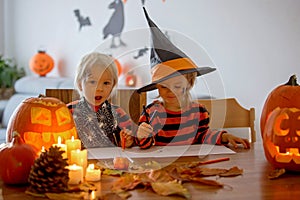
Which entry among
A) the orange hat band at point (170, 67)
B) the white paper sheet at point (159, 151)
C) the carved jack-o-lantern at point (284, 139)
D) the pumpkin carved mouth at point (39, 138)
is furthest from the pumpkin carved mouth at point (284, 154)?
the pumpkin carved mouth at point (39, 138)

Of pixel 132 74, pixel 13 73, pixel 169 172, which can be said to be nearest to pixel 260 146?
pixel 169 172

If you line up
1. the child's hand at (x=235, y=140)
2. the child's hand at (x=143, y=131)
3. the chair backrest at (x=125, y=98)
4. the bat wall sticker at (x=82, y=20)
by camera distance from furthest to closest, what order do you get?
1. the bat wall sticker at (x=82, y=20)
2. the chair backrest at (x=125, y=98)
3. the child's hand at (x=235, y=140)
4. the child's hand at (x=143, y=131)

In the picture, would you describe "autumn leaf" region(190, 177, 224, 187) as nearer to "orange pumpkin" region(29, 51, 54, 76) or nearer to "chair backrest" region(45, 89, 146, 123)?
"chair backrest" region(45, 89, 146, 123)

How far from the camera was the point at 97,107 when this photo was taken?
4.73ft

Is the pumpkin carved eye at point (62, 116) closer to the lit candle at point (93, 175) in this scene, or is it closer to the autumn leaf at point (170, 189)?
the lit candle at point (93, 175)

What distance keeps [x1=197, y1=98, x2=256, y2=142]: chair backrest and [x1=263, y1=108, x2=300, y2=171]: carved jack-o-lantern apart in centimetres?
53

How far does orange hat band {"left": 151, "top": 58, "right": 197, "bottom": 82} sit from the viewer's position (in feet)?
3.67

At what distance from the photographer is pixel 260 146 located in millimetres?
1292

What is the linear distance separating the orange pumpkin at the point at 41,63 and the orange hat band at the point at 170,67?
3.16m

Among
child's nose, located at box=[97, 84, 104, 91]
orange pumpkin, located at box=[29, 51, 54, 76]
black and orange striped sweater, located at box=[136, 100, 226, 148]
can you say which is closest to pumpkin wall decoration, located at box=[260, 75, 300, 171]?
black and orange striped sweater, located at box=[136, 100, 226, 148]

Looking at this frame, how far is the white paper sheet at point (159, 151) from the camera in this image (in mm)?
1129

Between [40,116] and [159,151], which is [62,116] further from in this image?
[159,151]

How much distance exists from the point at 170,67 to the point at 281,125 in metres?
0.31

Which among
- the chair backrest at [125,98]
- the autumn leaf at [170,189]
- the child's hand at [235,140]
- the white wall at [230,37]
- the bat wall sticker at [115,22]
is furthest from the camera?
the bat wall sticker at [115,22]
